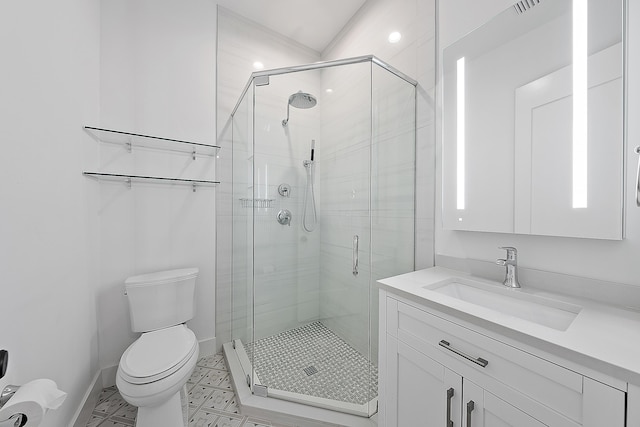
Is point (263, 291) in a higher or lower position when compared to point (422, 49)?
lower

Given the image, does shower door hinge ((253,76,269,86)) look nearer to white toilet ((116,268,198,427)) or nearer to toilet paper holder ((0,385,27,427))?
white toilet ((116,268,198,427))

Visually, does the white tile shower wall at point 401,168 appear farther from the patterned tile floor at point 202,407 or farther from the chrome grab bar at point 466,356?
the patterned tile floor at point 202,407

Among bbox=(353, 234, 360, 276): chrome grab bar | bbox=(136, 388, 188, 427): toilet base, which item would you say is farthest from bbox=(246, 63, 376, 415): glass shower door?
bbox=(136, 388, 188, 427): toilet base

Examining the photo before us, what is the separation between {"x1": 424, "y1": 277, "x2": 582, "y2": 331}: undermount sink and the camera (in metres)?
0.87

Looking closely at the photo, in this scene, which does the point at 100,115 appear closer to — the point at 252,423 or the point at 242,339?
the point at 242,339

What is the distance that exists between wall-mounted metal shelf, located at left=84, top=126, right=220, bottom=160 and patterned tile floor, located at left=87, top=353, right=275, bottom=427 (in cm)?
170

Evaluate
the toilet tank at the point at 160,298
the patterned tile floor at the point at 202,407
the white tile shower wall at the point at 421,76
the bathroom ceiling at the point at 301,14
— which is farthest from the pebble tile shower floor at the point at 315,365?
the bathroom ceiling at the point at 301,14

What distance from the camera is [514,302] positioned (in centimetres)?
100

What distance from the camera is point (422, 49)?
1.51m

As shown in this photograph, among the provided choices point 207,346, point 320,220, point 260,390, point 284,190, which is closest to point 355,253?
point 320,220

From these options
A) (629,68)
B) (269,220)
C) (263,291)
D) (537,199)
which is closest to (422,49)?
(629,68)

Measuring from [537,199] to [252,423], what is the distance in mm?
1851

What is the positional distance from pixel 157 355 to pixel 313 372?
952mm

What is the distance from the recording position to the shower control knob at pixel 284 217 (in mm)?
1784
